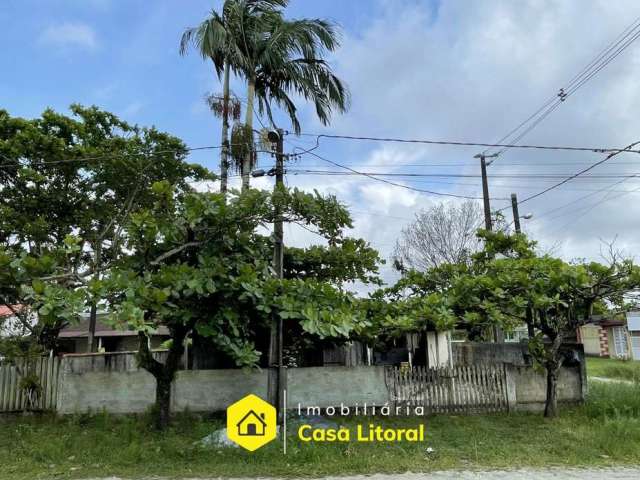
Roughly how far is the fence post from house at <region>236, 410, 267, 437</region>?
17.2ft

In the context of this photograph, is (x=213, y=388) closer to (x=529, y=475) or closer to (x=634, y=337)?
(x=529, y=475)

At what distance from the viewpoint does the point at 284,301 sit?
6.95m

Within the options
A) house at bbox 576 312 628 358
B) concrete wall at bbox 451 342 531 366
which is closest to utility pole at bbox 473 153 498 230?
concrete wall at bbox 451 342 531 366

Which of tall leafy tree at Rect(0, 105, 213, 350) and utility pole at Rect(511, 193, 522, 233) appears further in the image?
utility pole at Rect(511, 193, 522, 233)

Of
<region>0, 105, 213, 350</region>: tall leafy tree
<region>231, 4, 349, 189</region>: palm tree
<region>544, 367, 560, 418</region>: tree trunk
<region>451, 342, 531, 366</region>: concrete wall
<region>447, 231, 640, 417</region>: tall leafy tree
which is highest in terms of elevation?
<region>231, 4, 349, 189</region>: palm tree

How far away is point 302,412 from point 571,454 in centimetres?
457

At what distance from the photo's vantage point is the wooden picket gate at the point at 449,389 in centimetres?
915

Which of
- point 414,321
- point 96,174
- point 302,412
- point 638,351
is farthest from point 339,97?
point 638,351

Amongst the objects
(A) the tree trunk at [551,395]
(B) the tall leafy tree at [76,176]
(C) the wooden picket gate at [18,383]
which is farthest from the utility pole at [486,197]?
(C) the wooden picket gate at [18,383]

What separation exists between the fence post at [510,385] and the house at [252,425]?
5.25m

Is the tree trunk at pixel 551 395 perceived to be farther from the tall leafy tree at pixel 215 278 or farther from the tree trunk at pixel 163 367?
the tree trunk at pixel 163 367

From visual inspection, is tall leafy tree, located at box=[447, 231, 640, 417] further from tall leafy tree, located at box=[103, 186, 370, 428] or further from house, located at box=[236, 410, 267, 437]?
house, located at box=[236, 410, 267, 437]

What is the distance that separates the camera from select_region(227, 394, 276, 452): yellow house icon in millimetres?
6320

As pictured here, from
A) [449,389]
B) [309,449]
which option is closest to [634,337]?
[449,389]
